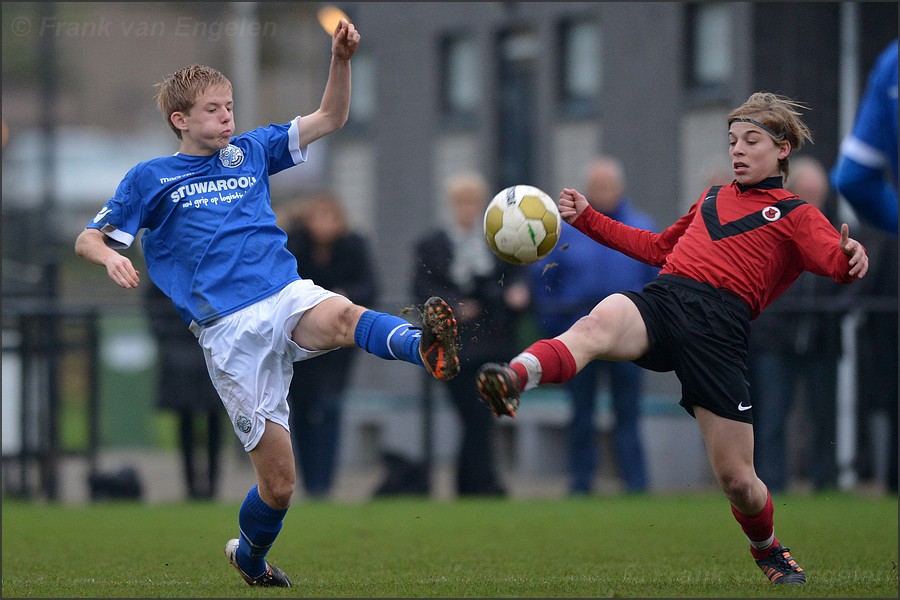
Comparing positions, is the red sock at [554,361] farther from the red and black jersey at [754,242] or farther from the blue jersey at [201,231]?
the blue jersey at [201,231]

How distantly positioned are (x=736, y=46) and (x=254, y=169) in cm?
852

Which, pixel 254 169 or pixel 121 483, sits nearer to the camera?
pixel 254 169

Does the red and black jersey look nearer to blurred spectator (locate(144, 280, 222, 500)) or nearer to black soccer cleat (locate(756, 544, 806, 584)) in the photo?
black soccer cleat (locate(756, 544, 806, 584))

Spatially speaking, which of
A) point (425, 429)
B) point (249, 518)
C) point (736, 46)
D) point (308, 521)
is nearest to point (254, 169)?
point (249, 518)

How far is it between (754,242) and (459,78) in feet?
43.0

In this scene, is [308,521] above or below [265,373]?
below

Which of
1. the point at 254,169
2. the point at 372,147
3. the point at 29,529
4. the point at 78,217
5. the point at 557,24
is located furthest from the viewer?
the point at 78,217

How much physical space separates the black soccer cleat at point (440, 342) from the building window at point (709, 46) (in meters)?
9.27

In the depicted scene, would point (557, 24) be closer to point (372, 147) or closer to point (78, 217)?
point (372, 147)

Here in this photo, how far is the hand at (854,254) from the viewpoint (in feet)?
16.9

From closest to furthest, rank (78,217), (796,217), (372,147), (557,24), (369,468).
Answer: (796,217)
(369,468)
(557,24)
(372,147)
(78,217)

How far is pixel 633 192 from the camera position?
49.0ft

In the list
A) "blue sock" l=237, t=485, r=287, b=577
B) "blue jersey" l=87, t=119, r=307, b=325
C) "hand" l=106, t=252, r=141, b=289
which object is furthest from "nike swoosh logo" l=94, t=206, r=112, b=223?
"blue sock" l=237, t=485, r=287, b=577

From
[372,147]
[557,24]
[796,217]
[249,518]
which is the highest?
[557,24]
